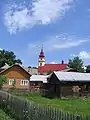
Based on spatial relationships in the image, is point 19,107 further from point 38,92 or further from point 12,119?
point 38,92

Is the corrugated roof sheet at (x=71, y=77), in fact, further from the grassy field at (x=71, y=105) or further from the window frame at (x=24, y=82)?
the window frame at (x=24, y=82)

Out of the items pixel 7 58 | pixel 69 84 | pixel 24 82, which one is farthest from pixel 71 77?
pixel 7 58

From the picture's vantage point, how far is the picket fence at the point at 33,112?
38.1 ft

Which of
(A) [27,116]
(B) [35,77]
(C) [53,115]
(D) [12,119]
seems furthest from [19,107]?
(B) [35,77]

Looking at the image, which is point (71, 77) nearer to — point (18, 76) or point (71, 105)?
point (71, 105)

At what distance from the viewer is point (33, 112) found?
623 inches

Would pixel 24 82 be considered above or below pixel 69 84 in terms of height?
above

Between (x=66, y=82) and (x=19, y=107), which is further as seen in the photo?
(x=66, y=82)

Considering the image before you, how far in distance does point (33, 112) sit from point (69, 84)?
40.3 metres

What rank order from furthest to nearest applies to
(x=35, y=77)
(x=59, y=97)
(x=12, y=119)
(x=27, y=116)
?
1. (x=35, y=77)
2. (x=59, y=97)
3. (x=12, y=119)
4. (x=27, y=116)

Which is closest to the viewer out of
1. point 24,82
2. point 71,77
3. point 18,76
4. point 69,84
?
point 69,84

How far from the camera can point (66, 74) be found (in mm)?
58469

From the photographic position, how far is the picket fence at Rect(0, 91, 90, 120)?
1161 centimetres

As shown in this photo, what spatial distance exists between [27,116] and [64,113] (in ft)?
18.5
